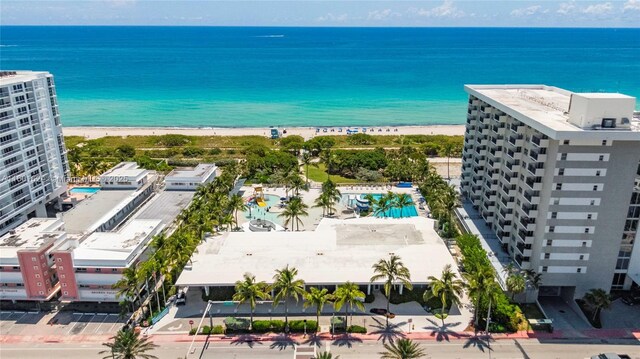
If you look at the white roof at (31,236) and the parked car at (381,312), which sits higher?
the white roof at (31,236)

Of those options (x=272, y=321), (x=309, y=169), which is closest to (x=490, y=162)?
(x=272, y=321)

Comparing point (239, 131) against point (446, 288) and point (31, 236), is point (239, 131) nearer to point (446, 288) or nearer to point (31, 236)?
point (31, 236)

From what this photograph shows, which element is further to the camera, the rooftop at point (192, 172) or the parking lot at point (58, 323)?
the rooftop at point (192, 172)

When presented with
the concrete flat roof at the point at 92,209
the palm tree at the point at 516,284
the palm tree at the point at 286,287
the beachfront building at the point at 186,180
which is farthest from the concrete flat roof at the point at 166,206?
the palm tree at the point at 516,284

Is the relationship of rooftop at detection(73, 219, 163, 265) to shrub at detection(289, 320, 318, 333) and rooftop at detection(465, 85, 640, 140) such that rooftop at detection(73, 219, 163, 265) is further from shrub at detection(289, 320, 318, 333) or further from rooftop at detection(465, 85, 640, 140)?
rooftop at detection(465, 85, 640, 140)

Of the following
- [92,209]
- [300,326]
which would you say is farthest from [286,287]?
[92,209]

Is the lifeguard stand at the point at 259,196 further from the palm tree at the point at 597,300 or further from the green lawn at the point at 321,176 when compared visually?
the palm tree at the point at 597,300
